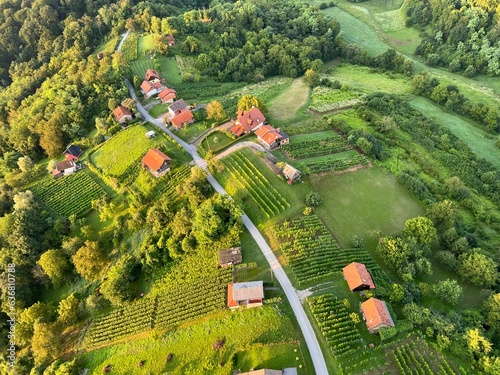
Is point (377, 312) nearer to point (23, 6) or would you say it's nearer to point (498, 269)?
point (498, 269)

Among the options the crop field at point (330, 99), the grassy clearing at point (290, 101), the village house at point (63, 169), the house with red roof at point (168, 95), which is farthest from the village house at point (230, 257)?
the house with red roof at point (168, 95)

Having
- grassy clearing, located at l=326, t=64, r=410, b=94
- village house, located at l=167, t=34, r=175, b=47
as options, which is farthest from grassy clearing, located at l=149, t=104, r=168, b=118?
grassy clearing, located at l=326, t=64, r=410, b=94

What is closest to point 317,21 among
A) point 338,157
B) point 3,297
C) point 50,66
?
point 338,157

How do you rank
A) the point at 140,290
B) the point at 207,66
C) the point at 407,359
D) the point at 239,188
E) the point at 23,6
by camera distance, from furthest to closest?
the point at 23,6
the point at 207,66
the point at 239,188
the point at 140,290
the point at 407,359

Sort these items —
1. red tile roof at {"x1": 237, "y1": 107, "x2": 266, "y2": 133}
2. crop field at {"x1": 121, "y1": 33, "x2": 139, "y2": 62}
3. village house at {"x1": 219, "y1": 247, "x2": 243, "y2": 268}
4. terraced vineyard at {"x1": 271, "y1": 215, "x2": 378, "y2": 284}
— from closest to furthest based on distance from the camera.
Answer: terraced vineyard at {"x1": 271, "y1": 215, "x2": 378, "y2": 284} → village house at {"x1": 219, "y1": 247, "x2": 243, "y2": 268} → red tile roof at {"x1": 237, "y1": 107, "x2": 266, "y2": 133} → crop field at {"x1": 121, "y1": 33, "x2": 139, "y2": 62}

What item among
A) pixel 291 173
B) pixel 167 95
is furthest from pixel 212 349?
pixel 167 95

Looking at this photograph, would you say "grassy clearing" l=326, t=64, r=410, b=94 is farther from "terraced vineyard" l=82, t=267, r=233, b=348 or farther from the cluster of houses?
"terraced vineyard" l=82, t=267, r=233, b=348

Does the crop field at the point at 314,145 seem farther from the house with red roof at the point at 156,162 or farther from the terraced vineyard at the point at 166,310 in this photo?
the terraced vineyard at the point at 166,310
